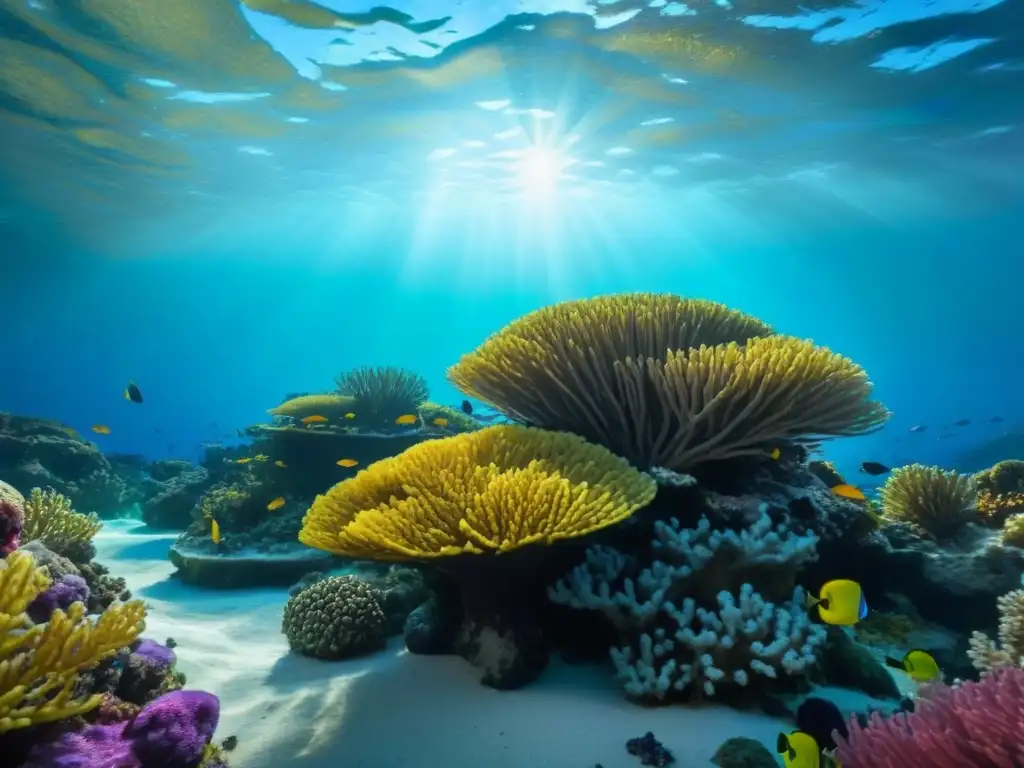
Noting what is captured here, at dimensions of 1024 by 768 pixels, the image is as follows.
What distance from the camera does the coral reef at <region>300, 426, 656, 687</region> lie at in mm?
3125

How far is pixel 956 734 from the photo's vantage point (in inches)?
69.0

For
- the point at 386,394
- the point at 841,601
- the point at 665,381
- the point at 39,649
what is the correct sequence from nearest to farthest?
the point at 39,649
the point at 841,601
the point at 665,381
the point at 386,394

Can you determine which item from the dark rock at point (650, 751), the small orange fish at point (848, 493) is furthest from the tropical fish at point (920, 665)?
the small orange fish at point (848, 493)

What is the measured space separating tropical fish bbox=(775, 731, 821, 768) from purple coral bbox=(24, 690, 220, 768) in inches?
101

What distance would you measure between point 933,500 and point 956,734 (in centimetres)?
484

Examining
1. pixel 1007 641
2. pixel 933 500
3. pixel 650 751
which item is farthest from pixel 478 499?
pixel 933 500

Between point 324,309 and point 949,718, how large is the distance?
137 meters

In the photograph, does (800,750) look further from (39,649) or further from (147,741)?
(39,649)

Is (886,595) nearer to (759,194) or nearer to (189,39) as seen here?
(189,39)

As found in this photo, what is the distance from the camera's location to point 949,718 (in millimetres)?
1812

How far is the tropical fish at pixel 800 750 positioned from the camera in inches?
89.7

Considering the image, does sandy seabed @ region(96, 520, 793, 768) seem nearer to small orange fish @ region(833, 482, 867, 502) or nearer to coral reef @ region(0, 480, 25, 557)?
coral reef @ region(0, 480, 25, 557)

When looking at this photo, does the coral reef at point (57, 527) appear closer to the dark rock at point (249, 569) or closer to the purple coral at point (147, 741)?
the dark rock at point (249, 569)

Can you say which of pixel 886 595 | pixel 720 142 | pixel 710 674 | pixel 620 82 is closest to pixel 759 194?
pixel 720 142
